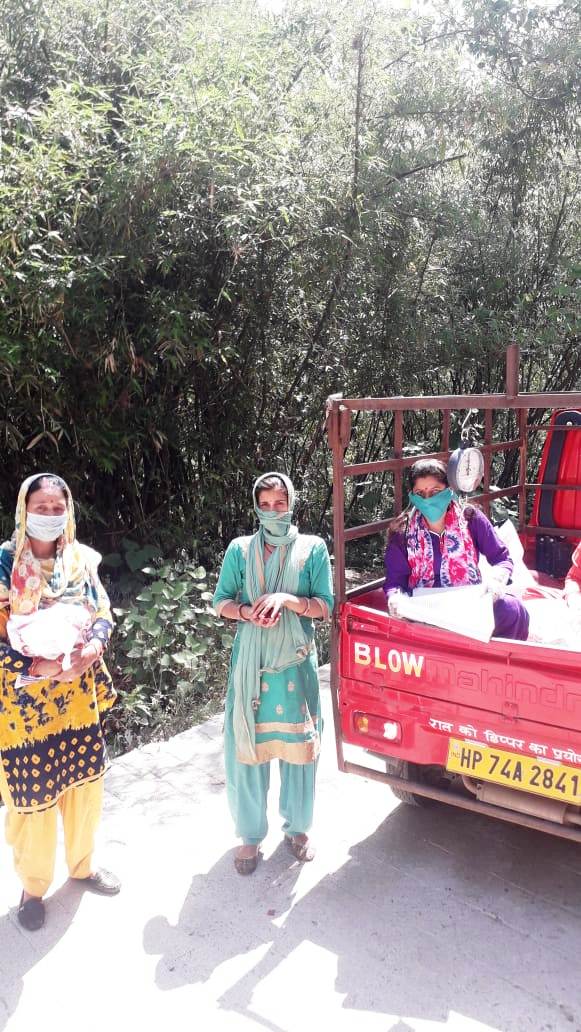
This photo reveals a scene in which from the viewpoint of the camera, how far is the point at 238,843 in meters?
3.23

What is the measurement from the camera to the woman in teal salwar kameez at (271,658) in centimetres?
288

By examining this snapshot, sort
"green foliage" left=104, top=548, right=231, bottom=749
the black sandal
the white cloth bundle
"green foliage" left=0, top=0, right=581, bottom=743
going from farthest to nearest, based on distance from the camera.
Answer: "green foliage" left=104, top=548, right=231, bottom=749, "green foliage" left=0, top=0, right=581, bottom=743, the black sandal, the white cloth bundle

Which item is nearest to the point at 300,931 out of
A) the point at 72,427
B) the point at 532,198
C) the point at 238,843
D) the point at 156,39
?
the point at 238,843

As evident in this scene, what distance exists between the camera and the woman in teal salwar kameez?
288 cm

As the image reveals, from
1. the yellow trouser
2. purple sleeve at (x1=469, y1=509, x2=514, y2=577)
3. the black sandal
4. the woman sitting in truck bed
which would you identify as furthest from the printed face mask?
the black sandal

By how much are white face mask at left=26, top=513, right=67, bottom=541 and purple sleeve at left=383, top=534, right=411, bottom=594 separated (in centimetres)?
127

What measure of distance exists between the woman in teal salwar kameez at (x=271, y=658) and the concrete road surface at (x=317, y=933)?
0.30m

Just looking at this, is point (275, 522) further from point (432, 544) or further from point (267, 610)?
point (432, 544)

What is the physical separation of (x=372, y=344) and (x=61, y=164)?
2768 millimetres

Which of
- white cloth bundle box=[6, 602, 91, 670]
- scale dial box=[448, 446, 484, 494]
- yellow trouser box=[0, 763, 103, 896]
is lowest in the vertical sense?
yellow trouser box=[0, 763, 103, 896]

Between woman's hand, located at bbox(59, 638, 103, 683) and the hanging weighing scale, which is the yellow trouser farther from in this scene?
the hanging weighing scale

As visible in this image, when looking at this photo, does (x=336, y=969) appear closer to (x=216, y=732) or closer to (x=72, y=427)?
(x=216, y=732)

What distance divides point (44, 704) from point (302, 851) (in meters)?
1.16

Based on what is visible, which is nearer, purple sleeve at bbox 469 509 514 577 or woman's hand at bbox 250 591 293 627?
woman's hand at bbox 250 591 293 627
